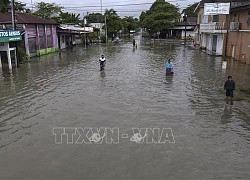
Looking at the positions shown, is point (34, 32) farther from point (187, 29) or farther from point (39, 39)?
point (187, 29)

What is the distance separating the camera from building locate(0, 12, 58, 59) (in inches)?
1277

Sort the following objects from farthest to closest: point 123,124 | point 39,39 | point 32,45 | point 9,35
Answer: point 39,39 → point 32,45 → point 9,35 → point 123,124

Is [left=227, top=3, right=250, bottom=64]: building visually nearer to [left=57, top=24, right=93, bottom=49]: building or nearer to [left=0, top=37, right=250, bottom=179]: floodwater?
[left=0, top=37, right=250, bottom=179]: floodwater

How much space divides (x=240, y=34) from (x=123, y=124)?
985 inches

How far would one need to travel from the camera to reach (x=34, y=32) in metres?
35.5

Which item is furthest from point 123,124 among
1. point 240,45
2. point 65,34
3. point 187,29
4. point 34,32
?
point 187,29

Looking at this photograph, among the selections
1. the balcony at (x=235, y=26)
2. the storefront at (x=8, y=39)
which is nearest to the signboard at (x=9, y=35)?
the storefront at (x=8, y=39)

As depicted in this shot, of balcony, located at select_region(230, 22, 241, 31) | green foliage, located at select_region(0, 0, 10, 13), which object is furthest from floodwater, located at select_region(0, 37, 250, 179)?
green foliage, located at select_region(0, 0, 10, 13)

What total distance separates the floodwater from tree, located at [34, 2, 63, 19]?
147 ft

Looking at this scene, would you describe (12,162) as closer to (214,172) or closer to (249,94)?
(214,172)

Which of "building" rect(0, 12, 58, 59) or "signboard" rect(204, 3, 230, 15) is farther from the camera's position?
"signboard" rect(204, 3, 230, 15)

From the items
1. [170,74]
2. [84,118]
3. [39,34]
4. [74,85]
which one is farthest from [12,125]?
[39,34]

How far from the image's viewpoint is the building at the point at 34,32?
32.4 meters

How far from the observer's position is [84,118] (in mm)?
12344
